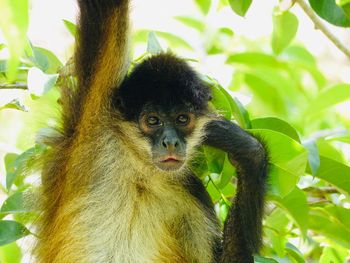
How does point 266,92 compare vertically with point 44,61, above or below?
below

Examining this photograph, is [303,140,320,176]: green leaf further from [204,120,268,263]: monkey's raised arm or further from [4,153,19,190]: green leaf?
[4,153,19,190]: green leaf

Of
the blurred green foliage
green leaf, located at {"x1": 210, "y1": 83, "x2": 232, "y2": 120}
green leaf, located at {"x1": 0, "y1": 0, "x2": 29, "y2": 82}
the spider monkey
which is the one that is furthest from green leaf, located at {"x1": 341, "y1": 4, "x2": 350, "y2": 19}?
green leaf, located at {"x1": 0, "y1": 0, "x2": 29, "y2": 82}

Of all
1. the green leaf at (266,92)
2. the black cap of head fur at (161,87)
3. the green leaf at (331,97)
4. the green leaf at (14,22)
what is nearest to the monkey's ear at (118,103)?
the black cap of head fur at (161,87)

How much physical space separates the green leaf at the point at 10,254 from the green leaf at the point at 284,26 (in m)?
2.19

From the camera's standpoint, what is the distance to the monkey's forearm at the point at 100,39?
9.82ft

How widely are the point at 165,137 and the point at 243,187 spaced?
561 mm

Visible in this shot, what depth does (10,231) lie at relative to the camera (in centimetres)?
296

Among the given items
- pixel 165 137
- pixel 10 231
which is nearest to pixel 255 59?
pixel 165 137

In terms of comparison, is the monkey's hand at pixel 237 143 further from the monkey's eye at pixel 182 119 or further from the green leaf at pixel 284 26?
the green leaf at pixel 284 26

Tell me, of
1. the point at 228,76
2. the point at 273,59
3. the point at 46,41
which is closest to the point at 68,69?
the point at 228,76

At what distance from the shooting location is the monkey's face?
343 centimetres

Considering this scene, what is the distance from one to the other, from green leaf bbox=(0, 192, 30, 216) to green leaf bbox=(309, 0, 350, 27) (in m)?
1.85

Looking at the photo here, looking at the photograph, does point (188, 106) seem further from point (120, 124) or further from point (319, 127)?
point (319, 127)

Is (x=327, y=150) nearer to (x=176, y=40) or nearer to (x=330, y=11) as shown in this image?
(x=330, y=11)
